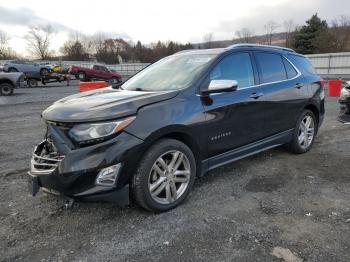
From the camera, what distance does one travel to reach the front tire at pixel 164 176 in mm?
3232

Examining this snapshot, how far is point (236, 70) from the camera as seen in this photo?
429 centimetres

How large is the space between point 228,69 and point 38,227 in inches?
111

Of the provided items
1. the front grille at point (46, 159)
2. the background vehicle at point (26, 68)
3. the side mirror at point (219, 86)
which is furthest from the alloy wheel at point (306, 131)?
the background vehicle at point (26, 68)

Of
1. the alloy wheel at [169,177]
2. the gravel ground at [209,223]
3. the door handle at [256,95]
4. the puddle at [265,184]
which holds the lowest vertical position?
the gravel ground at [209,223]

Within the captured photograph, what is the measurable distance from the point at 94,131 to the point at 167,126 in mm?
740

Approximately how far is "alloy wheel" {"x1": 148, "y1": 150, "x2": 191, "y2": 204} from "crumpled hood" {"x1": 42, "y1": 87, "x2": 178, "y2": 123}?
593 millimetres

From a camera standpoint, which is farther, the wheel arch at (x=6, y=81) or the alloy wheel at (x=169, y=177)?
the wheel arch at (x=6, y=81)

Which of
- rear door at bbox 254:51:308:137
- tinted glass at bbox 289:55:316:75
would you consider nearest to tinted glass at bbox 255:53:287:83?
rear door at bbox 254:51:308:137

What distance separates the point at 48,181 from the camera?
3.09 metres

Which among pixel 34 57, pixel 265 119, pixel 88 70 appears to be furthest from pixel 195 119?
pixel 34 57

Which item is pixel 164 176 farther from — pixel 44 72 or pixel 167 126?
pixel 44 72

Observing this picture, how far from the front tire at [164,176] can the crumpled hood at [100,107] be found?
1.49ft

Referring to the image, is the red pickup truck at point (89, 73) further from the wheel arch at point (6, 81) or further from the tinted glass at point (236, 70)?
the tinted glass at point (236, 70)

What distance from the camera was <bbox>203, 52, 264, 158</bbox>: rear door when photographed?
12.7ft
